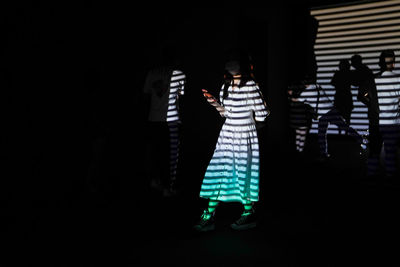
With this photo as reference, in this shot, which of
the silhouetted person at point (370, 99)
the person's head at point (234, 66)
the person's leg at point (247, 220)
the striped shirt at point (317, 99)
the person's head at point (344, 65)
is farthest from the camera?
the person's head at point (344, 65)

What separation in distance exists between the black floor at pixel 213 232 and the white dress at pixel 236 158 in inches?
14.7

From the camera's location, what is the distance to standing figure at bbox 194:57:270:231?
312 cm

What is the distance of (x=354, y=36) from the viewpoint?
5586mm

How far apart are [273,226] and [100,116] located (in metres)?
2.43

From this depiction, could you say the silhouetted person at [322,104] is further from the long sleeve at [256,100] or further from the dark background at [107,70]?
the long sleeve at [256,100]

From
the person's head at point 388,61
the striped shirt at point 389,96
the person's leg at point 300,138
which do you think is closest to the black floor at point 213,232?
the person's leg at point 300,138

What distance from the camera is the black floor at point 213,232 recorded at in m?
2.61

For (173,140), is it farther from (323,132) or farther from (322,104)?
(323,132)

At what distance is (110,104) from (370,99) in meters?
3.67

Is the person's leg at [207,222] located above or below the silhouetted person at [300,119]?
below

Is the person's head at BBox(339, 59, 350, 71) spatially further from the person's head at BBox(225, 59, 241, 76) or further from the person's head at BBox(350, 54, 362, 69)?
the person's head at BBox(225, 59, 241, 76)

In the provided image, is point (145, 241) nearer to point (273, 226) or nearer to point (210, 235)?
point (210, 235)

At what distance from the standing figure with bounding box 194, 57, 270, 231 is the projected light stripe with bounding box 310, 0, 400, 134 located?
2585 mm

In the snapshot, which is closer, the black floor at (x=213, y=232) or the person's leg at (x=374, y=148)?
the black floor at (x=213, y=232)
